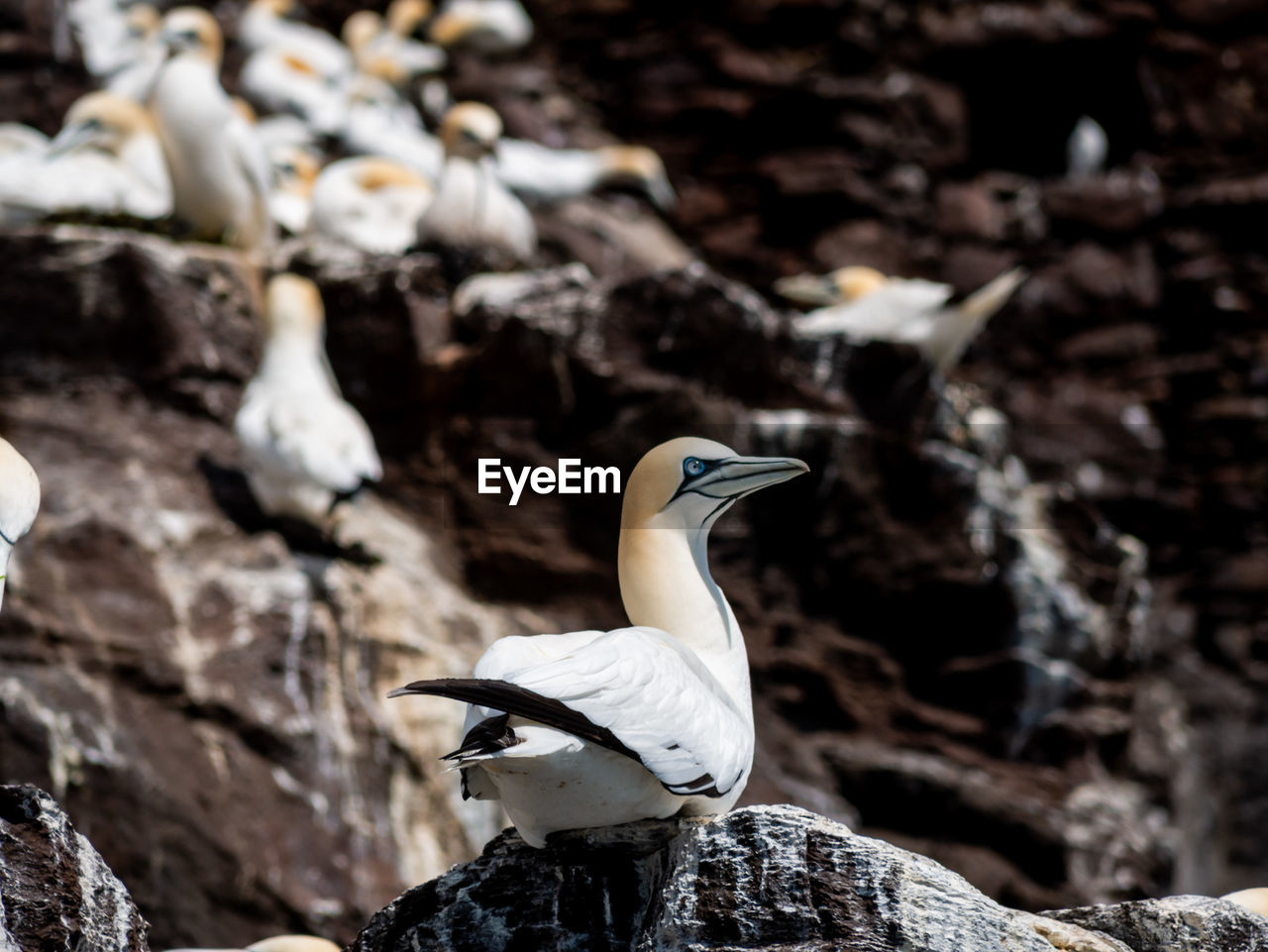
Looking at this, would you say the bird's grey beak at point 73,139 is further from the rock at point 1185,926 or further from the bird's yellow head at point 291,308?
the rock at point 1185,926

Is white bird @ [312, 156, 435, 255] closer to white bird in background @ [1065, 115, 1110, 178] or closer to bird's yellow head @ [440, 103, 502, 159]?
bird's yellow head @ [440, 103, 502, 159]

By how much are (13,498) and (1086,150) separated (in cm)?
1296

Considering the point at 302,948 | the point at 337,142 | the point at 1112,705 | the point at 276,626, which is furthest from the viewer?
the point at 337,142

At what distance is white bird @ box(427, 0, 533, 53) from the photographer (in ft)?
47.8

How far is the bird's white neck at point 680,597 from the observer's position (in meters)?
3.35

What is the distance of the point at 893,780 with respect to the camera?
7496mm

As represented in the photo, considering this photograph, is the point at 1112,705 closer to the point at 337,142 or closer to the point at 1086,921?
the point at 1086,921

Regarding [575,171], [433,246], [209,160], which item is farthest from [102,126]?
[575,171]

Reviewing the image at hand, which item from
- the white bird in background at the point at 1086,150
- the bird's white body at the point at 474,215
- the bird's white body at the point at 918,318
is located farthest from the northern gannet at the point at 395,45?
the bird's white body at the point at 918,318

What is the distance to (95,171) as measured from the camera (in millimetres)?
8469

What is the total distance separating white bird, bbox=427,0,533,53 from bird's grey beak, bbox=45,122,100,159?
236 inches

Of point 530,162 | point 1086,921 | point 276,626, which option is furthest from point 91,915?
point 530,162

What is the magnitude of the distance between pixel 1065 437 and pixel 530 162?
4.63m

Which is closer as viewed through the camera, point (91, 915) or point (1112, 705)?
point (91, 915)
